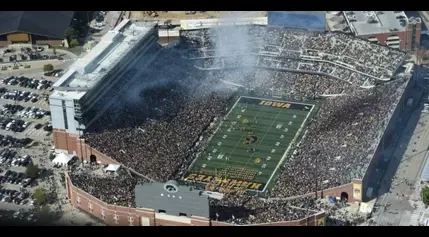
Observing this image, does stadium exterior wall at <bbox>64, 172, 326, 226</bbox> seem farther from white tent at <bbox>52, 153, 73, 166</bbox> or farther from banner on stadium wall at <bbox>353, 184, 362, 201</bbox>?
white tent at <bbox>52, 153, 73, 166</bbox>

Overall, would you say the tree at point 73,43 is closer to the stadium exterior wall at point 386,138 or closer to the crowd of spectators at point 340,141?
the crowd of spectators at point 340,141

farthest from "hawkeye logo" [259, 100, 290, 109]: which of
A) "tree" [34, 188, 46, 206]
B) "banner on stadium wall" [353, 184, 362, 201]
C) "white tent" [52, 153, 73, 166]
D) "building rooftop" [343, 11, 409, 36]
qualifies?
"tree" [34, 188, 46, 206]

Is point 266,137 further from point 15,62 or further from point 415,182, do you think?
point 15,62

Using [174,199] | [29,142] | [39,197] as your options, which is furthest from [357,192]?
[29,142]

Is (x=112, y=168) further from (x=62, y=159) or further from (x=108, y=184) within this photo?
(x=62, y=159)
